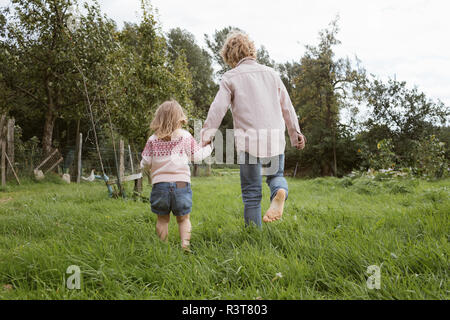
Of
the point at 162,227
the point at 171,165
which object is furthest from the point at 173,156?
the point at 162,227

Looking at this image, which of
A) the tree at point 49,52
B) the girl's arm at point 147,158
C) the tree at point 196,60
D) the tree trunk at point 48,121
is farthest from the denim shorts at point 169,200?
the tree at point 196,60

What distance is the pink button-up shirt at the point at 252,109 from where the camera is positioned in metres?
2.64

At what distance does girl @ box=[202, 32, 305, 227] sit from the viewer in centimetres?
263

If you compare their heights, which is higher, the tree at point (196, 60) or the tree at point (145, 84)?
the tree at point (196, 60)

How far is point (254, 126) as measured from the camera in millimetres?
2639

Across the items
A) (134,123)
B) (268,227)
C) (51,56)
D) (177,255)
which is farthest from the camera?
(51,56)

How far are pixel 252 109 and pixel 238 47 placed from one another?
2.27 ft

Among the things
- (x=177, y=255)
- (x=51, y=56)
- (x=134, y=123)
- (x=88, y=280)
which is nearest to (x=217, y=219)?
(x=177, y=255)

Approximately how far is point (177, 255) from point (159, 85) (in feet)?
16.9

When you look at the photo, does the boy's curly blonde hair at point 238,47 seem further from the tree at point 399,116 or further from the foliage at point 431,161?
the tree at point 399,116

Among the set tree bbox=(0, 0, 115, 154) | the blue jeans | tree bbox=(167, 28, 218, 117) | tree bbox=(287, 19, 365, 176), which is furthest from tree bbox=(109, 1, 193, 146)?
tree bbox=(167, 28, 218, 117)

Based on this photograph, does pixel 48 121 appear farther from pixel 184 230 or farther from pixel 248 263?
pixel 248 263
